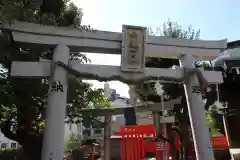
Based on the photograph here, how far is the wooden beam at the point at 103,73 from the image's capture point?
4645mm

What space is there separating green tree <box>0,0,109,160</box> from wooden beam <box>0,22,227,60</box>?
202mm

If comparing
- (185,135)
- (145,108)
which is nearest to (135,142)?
(145,108)

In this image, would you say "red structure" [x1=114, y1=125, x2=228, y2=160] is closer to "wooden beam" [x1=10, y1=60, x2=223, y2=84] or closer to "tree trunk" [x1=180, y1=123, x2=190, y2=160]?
Answer: "tree trunk" [x1=180, y1=123, x2=190, y2=160]

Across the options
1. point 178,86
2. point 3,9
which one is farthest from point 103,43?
point 178,86

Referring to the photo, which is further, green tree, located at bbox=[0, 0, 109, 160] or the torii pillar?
green tree, located at bbox=[0, 0, 109, 160]

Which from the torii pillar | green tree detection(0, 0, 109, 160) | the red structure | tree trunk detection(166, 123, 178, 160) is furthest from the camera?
the red structure

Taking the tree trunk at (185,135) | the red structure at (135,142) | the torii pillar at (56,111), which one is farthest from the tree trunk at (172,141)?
the torii pillar at (56,111)

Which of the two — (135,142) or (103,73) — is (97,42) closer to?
(103,73)

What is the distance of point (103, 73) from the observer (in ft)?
16.7

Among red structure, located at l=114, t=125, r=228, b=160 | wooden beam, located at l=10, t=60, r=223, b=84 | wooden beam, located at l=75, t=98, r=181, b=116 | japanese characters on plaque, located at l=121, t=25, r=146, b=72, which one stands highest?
japanese characters on plaque, located at l=121, t=25, r=146, b=72

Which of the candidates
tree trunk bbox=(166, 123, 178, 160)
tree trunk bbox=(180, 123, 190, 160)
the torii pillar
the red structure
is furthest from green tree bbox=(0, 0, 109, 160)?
the red structure

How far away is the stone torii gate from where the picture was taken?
458 centimetres

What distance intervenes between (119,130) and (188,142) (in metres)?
2.93

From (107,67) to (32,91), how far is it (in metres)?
1.59
